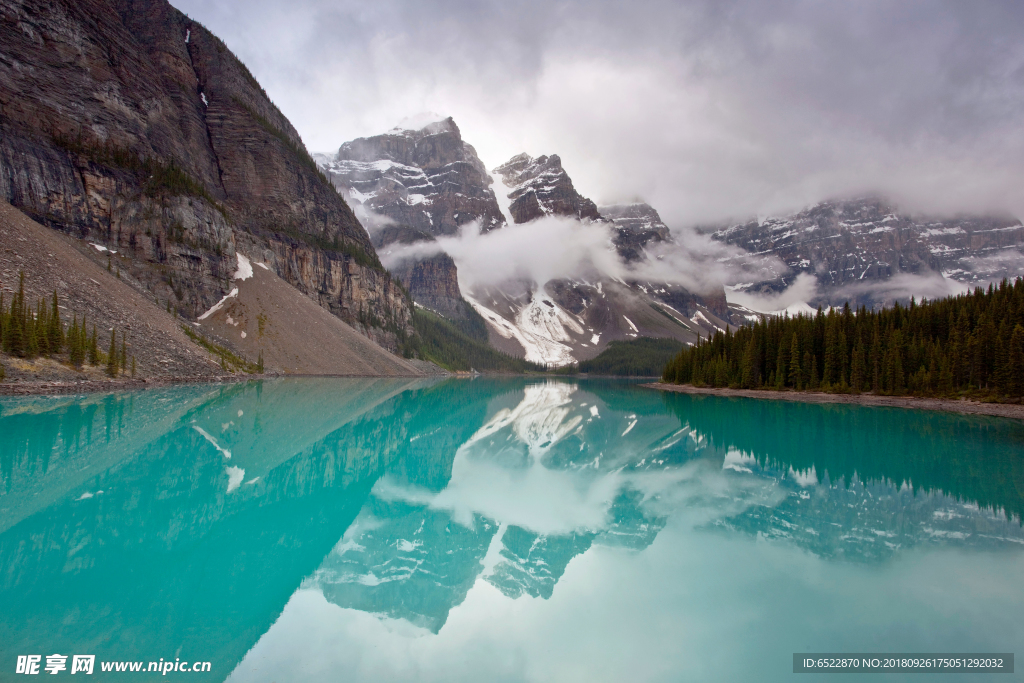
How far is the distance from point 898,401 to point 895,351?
228 inches

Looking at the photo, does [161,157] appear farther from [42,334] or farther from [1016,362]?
[1016,362]

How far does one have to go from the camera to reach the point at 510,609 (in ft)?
24.8

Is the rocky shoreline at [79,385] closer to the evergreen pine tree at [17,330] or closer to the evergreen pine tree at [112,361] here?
the evergreen pine tree at [112,361]

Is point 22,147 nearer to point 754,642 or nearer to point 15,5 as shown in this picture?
point 15,5

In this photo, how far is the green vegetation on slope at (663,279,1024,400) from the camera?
44.8m

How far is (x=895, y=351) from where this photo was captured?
52250 mm

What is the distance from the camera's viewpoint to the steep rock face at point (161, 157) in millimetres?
60625

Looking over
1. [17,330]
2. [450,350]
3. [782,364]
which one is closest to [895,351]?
[782,364]

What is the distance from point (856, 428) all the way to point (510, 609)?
102 feet

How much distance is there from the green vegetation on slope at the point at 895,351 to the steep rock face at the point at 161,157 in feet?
256

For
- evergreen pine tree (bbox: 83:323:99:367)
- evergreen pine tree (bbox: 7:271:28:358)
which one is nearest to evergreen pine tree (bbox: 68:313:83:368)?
evergreen pine tree (bbox: 83:323:99:367)

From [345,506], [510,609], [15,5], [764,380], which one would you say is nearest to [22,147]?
[15,5]

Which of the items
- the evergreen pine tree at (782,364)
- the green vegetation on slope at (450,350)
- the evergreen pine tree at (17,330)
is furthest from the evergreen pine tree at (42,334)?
the green vegetation on slope at (450,350)

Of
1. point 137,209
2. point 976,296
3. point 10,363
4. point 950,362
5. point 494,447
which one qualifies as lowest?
point 494,447
